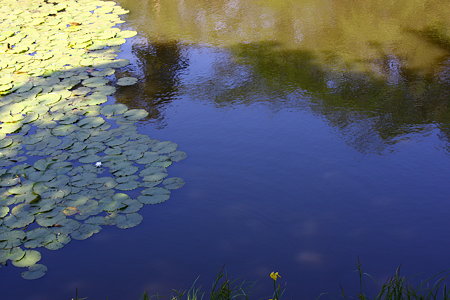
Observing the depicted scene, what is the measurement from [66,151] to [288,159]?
141 cm

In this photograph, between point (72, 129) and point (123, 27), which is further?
point (123, 27)

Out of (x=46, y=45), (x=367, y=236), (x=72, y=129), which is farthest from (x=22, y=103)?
(x=367, y=236)

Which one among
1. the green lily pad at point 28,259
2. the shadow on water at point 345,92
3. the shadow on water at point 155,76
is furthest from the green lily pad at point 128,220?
the shadow on water at point 345,92

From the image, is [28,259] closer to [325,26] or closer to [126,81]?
[126,81]

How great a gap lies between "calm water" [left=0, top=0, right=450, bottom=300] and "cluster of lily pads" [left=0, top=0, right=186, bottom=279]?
0.38 feet

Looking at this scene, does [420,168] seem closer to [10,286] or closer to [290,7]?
[10,286]

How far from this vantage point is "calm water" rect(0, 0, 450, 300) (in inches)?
92.4

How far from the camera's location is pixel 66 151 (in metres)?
3.17

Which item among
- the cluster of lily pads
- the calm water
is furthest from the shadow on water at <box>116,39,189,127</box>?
the cluster of lily pads

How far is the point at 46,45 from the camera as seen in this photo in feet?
16.0

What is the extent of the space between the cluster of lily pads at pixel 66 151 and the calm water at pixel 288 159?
0.38 feet

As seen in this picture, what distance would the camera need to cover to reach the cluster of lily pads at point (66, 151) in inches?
102

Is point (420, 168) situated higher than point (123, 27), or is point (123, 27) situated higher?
point (123, 27)

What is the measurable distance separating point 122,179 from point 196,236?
622mm
